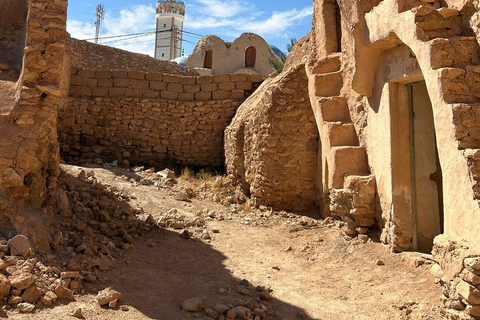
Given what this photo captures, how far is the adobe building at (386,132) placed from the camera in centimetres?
353

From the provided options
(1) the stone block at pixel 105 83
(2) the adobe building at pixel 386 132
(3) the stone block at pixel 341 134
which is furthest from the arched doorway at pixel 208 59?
(3) the stone block at pixel 341 134

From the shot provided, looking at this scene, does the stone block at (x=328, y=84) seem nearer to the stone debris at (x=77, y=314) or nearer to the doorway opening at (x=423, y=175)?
the doorway opening at (x=423, y=175)

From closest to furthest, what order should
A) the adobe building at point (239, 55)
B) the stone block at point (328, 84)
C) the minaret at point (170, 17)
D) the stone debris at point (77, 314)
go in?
1. the stone debris at point (77, 314)
2. the stone block at point (328, 84)
3. the adobe building at point (239, 55)
4. the minaret at point (170, 17)

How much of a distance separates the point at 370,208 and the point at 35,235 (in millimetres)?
3988

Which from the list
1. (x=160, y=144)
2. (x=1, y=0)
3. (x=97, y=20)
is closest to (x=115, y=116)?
(x=160, y=144)

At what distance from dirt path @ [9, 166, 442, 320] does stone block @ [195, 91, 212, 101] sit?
4381mm

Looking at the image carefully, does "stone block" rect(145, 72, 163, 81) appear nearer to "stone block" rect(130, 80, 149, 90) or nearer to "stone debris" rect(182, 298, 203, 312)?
"stone block" rect(130, 80, 149, 90)

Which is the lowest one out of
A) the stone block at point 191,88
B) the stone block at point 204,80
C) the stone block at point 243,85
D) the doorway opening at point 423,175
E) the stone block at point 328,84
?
the doorway opening at point 423,175

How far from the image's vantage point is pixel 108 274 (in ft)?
14.0

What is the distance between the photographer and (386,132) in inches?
193

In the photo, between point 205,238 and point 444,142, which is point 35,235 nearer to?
point 205,238

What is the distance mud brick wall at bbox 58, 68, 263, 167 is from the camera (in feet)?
33.5

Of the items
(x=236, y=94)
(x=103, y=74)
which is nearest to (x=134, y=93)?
(x=103, y=74)

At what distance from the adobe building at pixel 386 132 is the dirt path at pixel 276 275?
15.0 inches
